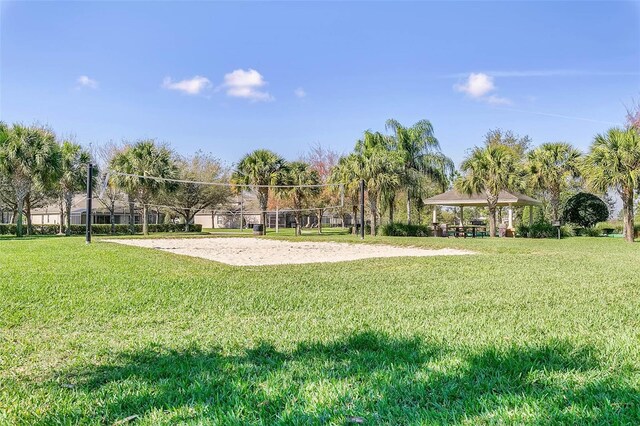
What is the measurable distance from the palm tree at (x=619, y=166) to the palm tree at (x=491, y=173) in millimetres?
3777

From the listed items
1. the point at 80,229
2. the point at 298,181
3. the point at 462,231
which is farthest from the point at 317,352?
the point at 80,229

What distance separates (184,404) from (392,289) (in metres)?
4.03

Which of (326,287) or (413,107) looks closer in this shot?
(326,287)

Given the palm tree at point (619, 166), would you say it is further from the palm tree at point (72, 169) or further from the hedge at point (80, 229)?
the hedge at point (80, 229)

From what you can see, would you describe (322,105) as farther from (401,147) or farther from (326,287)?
(326,287)

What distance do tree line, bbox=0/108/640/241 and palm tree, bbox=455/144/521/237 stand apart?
51 mm

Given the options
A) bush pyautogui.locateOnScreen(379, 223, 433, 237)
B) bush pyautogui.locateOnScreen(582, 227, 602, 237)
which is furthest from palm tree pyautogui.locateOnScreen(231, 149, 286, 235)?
bush pyautogui.locateOnScreen(582, 227, 602, 237)

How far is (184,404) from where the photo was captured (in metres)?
2.27

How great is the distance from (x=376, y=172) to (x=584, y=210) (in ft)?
50.0

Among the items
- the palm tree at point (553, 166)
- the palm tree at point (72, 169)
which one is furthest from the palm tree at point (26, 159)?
the palm tree at point (553, 166)

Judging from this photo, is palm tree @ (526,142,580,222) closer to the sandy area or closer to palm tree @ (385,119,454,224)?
palm tree @ (385,119,454,224)

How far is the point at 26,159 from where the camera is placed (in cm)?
2338

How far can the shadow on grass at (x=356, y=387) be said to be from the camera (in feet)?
6.89

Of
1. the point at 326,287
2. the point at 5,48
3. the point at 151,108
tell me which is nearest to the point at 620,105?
the point at 151,108
